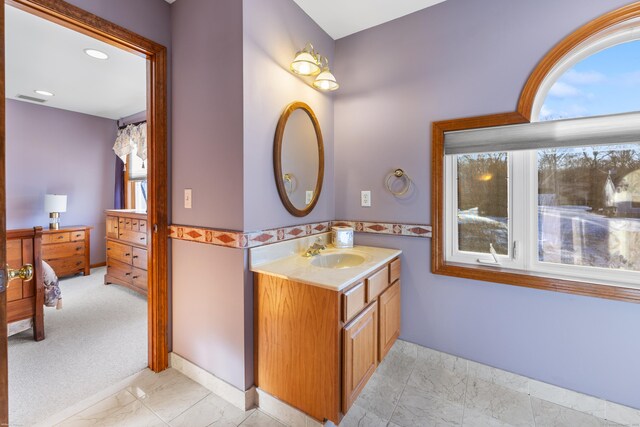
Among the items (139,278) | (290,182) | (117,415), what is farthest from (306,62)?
(139,278)

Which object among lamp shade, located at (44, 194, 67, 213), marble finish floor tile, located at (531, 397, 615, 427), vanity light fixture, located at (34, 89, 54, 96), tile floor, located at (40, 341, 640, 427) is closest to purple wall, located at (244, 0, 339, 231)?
tile floor, located at (40, 341, 640, 427)

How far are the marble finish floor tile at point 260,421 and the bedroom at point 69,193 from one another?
39.8 inches

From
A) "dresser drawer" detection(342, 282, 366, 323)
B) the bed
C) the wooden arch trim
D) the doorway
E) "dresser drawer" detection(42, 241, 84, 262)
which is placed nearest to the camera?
"dresser drawer" detection(342, 282, 366, 323)

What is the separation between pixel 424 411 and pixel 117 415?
175 centimetres

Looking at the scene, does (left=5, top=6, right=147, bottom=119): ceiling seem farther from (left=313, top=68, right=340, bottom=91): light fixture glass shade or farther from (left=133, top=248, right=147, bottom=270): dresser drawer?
(left=133, top=248, right=147, bottom=270): dresser drawer

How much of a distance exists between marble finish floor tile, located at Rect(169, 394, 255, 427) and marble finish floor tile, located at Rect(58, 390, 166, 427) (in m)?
0.11

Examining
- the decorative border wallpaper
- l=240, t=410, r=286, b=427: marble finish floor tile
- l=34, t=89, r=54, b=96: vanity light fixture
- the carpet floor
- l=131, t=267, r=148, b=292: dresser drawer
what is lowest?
l=240, t=410, r=286, b=427: marble finish floor tile

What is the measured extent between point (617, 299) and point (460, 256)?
804 mm

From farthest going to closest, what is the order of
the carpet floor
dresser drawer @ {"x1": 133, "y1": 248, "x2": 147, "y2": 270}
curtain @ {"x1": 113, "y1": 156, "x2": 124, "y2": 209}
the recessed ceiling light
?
curtain @ {"x1": 113, "y1": 156, "x2": 124, "y2": 209} → dresser drawer @ {"x1": 133, "y1": 248, "x2": 147, "y2": 270} → the recessed ceiling light → the carpet floor

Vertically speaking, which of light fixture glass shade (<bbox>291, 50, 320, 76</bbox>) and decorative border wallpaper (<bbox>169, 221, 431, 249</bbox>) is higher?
light fixture glass shade (<bbox>291, 50, 320, 76</bbox>)

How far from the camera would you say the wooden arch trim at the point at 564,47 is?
147 centimetres

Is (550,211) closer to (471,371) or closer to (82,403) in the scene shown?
(471,371)

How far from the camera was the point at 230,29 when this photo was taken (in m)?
1.62

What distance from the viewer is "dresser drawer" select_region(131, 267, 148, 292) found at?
336 cm
